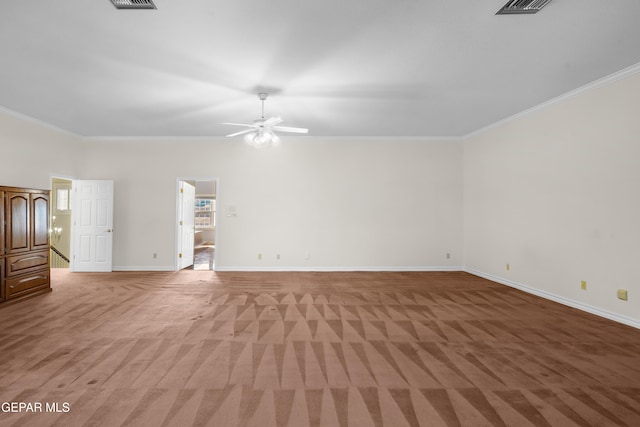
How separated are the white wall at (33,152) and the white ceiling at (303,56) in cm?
51

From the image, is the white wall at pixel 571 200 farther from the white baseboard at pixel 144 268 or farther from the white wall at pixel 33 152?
the white wall at pixel 33 152

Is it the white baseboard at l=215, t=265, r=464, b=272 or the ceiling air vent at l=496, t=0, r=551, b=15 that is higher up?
the ceiling air vent at l=496, t=0, r=551, b=15

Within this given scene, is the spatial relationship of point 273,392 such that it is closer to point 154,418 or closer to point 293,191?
point 154,418

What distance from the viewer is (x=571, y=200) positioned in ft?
14.3

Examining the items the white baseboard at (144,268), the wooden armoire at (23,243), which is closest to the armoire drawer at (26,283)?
the wooden armoire at (23,243)

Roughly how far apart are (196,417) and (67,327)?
8.59 feet

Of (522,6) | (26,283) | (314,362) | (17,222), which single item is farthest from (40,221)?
(522,6)

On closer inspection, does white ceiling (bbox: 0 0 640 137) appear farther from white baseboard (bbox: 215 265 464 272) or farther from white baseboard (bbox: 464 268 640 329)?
white baseboard (bbox: 215 265 464 272)

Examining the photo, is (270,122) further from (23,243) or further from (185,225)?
(23,243)

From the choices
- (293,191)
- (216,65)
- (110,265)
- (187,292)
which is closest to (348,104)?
(216,65)

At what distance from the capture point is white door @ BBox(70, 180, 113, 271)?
21.2 feet

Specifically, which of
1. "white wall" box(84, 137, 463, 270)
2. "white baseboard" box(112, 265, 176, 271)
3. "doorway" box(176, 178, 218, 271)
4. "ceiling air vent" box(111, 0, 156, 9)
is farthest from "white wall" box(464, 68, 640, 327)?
"white baseboard" box(112, 265, 176, 271)

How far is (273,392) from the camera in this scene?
2260mm

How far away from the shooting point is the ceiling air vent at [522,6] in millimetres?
2383
